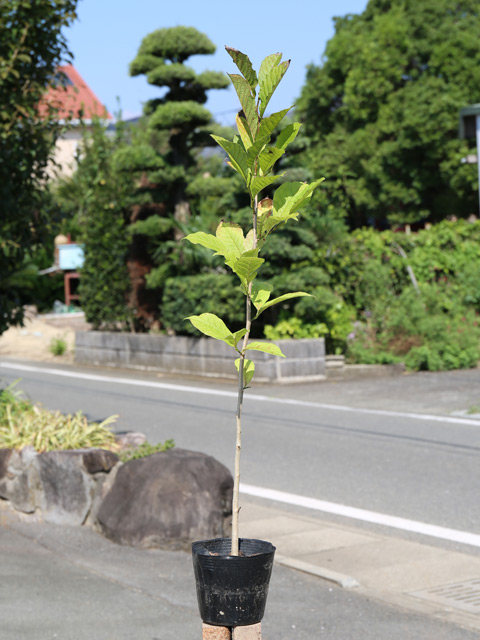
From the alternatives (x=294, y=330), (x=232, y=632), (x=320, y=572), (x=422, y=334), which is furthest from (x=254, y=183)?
(x=422, y=334)

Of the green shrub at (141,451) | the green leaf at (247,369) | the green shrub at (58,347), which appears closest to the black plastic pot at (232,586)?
the green leaf at (247,369)

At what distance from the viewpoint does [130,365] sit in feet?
63.2

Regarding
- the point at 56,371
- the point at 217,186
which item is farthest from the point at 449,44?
the point at 56,371

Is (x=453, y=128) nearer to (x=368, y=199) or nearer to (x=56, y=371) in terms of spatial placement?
(x=368, y=199)

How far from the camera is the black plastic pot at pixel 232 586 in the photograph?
272 cm

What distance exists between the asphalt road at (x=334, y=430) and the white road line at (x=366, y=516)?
0.39 ft

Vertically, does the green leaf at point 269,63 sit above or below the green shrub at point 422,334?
above

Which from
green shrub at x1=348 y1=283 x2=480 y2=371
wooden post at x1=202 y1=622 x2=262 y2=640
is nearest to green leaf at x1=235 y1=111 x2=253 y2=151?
wooden post at x1=202 y1=622 x2=262 y2=640

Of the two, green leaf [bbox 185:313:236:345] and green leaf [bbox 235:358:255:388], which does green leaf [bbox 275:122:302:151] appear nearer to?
green leaf [bbox 185:313:236:345]

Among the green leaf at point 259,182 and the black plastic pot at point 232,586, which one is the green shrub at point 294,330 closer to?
the black plastic pot at point 232,586

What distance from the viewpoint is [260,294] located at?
2791 millimetres

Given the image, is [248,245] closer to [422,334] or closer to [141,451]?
[141,451]

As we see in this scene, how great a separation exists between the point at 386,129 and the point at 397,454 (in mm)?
24876

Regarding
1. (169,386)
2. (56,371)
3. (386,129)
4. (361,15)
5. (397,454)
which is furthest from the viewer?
(361,15)
